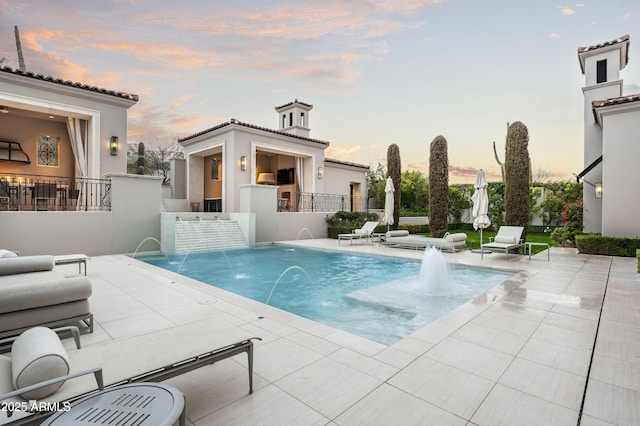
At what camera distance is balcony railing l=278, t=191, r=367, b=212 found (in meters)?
18.3

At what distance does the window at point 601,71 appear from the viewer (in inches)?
561

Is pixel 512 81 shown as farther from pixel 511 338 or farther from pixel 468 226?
pixel 511 338

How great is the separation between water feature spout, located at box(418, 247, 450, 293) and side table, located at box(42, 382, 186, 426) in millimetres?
5956

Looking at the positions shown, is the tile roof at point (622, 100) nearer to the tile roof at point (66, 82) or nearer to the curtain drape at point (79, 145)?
the tile roof at point (66, 82)

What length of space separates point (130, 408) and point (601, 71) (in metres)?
20.3

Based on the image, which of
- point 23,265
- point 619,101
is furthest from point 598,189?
point 23,265

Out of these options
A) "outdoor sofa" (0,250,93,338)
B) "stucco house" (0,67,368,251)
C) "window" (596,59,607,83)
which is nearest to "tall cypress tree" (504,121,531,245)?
"window" (596,59,607,83)

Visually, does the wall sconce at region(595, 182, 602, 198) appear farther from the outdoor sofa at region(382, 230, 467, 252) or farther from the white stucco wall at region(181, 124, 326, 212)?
the white stucco wall at region(181, 124, 326, 212)

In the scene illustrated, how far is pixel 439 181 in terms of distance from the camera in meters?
14.3

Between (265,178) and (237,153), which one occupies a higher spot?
(237,153)

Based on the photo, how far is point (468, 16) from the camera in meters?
12.0

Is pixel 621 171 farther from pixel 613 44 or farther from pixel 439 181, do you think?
pixel 613 44

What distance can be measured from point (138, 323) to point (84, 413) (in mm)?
3121

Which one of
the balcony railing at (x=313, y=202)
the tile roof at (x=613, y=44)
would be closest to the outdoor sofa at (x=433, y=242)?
the balcony railing at (x=313, y=202)
